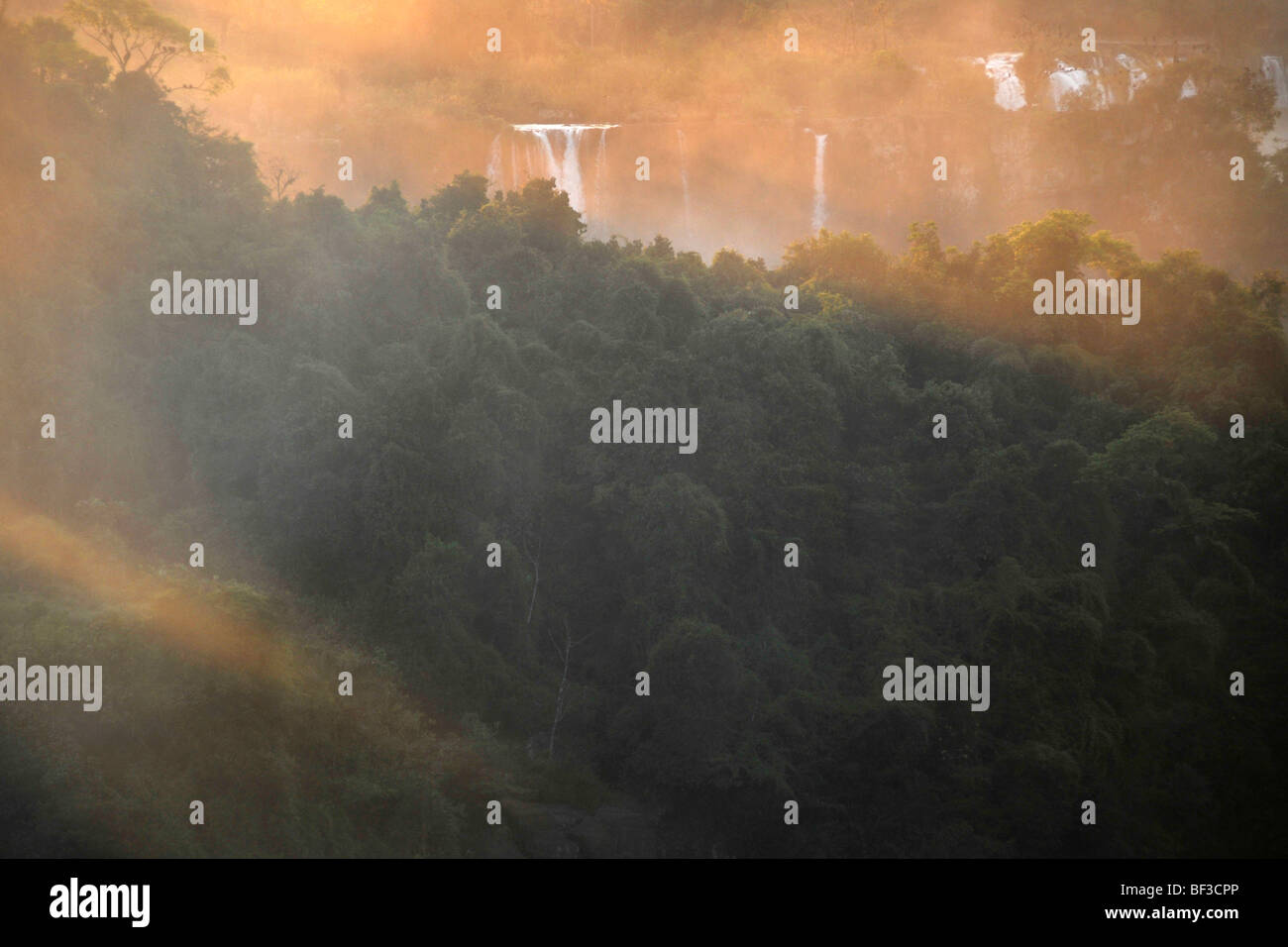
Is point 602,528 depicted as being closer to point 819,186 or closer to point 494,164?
point 494,164

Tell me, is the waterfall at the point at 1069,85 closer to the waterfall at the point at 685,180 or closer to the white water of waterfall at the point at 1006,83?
the white water of waterfall at the point at 1006,83

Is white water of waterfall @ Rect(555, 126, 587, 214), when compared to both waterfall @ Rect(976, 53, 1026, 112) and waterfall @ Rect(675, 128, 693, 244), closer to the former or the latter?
waterfall @ Rect(675, 128, 693, 244)

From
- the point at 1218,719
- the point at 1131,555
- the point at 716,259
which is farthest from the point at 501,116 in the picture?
the point at 1218,719

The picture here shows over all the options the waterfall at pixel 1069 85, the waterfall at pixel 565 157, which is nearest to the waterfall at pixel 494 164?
the waterfall at pixel 565 157

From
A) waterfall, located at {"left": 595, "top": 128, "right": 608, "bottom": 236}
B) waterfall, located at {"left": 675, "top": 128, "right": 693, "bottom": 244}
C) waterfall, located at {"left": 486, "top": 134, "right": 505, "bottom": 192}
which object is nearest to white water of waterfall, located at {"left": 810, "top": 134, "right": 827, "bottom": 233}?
waterfall, located at {"left": 675, "top": 128, "right": 693, "bottom": 244}

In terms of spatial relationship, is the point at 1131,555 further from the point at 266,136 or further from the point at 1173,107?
the point at 266,136
